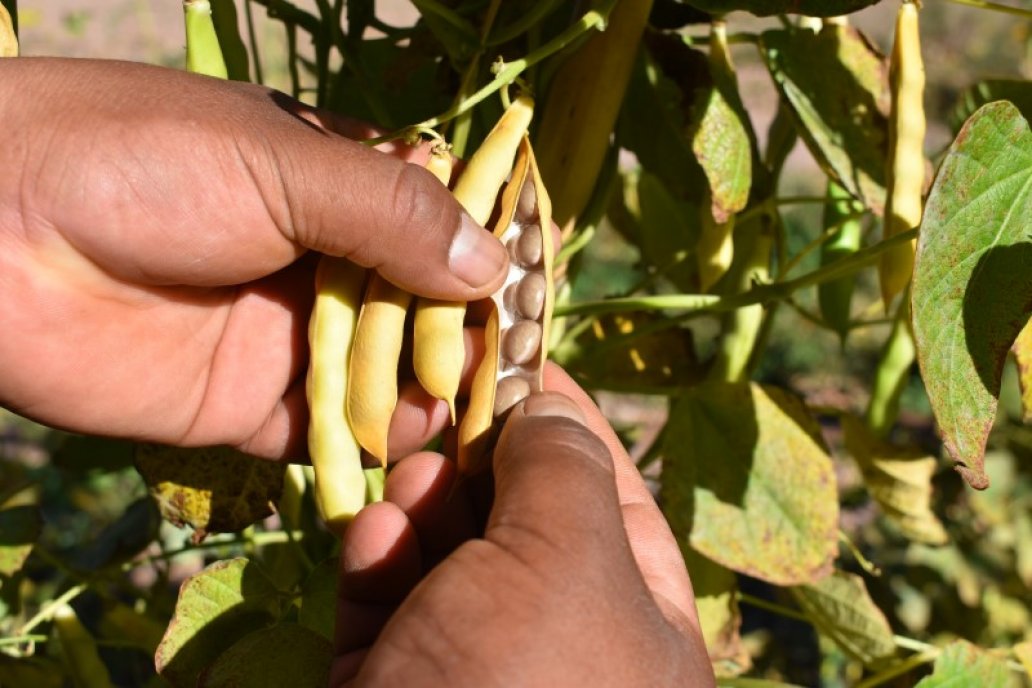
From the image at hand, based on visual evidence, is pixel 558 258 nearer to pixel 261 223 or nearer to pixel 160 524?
pixel 261 223

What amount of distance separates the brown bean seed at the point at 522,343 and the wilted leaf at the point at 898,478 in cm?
60

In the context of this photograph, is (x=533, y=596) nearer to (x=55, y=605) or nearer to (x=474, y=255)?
(x=474, y=255)

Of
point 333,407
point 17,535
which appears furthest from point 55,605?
point 333,407

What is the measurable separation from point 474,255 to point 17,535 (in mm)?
742

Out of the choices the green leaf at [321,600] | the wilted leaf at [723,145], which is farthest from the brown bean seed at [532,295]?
the green leaf at [321,600]

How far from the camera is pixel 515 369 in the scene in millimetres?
995

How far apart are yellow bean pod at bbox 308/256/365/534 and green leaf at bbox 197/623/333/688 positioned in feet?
0.34

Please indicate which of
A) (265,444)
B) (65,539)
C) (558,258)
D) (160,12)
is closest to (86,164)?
(265,444)

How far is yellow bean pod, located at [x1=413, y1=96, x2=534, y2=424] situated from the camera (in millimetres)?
949

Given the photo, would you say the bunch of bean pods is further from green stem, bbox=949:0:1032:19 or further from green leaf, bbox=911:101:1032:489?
green stem, bbox=949:0:1032:19

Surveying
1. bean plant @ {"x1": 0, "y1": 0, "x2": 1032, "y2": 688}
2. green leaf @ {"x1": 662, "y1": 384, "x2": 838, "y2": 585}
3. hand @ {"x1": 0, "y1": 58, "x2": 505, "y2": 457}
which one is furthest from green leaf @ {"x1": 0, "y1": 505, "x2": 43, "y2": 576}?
green leaf @ {"x1": 662, "y1": 384, "x2": 838, "y2": 585}

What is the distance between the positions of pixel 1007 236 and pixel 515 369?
436 millimetres

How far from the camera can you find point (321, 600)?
1.04 m

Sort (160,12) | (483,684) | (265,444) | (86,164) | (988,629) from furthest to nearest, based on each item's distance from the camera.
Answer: (160,12)
(988,629)
(265,444)
(86,164)
(483,684)
